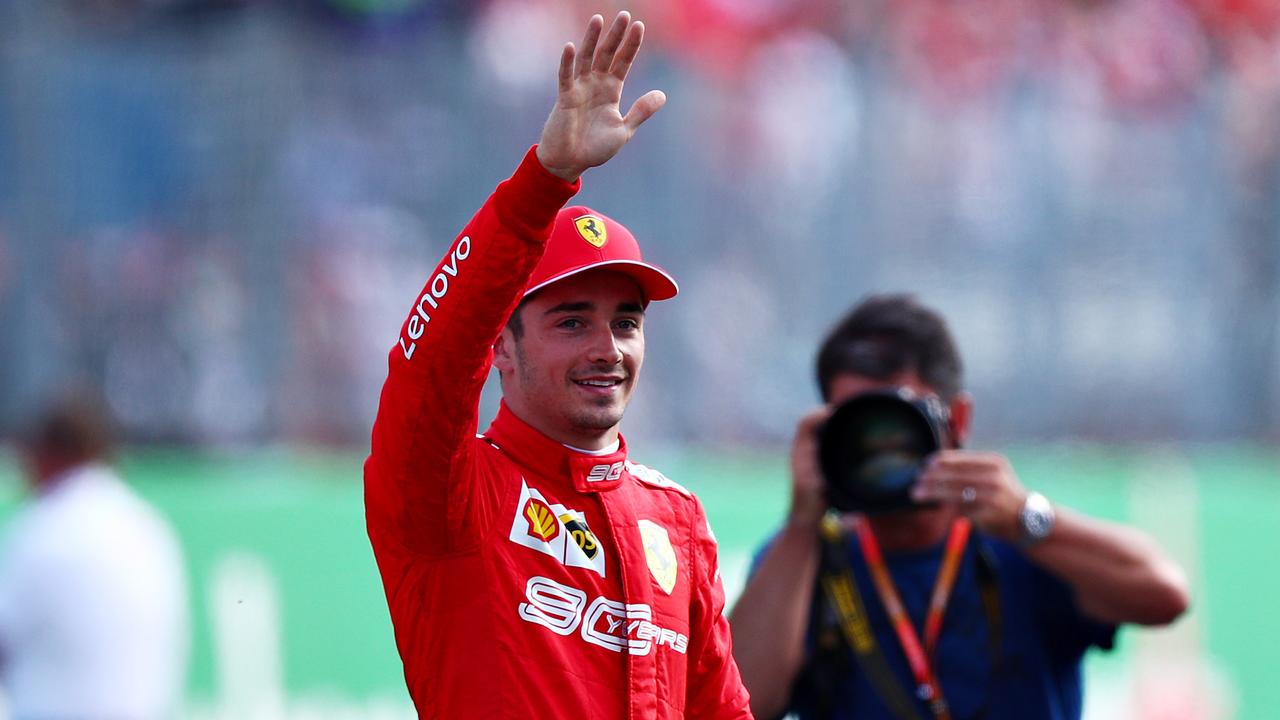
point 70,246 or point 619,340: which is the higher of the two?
point 70,246

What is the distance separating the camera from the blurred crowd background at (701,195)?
6.67 meters

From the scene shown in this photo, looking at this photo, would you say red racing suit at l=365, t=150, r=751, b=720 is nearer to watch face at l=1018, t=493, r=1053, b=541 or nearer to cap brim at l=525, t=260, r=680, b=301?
cap brim at l=525, t=260, r=680, b=301

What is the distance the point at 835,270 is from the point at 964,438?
402 cm

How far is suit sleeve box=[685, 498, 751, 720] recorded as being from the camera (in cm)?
240

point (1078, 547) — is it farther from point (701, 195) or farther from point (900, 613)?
point (701, 195)

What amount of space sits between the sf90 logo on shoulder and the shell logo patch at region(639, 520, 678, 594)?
71mm

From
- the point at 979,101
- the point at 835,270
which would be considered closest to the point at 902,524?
the point at 835,270

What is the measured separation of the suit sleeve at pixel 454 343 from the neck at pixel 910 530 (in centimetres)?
132

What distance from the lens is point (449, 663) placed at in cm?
214

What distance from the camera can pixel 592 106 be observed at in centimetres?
207

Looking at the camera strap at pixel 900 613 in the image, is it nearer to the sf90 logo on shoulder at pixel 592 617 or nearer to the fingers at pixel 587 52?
the sf90 logo on shoulder at pixel 592 617

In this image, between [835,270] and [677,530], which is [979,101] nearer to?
[835,270]

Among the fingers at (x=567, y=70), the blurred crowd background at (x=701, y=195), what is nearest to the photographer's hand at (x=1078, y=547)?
the fingers at (x=567, y=70)

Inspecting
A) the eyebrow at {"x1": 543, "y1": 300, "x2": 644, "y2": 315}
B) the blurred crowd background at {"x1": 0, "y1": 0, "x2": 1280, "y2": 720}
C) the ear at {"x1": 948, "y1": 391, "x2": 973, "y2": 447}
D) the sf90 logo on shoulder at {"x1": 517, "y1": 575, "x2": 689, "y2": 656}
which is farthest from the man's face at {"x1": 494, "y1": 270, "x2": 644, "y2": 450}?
the blurred crowd background at {"x1": 0, "y1": 0, "x2": 1280, "y2": 720}
